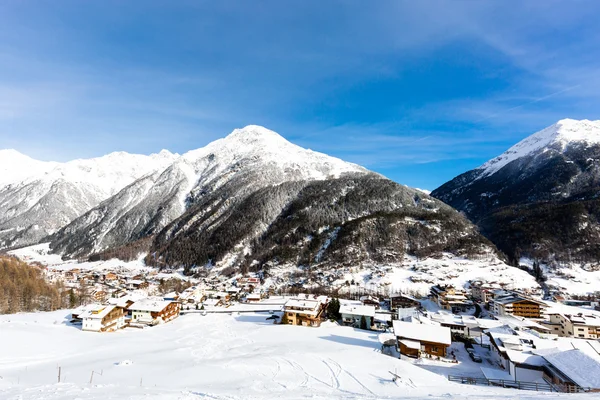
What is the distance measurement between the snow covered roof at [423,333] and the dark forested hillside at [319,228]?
6086cm

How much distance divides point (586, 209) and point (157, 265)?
155362 mm

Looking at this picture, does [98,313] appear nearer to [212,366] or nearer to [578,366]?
[212,366]

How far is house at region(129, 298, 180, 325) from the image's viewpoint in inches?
1743

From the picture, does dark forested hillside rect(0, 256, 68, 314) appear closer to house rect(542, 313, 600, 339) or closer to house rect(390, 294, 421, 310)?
house rect(390, 294, 421, 310)

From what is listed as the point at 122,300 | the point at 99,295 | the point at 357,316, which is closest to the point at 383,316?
the point at 357,316

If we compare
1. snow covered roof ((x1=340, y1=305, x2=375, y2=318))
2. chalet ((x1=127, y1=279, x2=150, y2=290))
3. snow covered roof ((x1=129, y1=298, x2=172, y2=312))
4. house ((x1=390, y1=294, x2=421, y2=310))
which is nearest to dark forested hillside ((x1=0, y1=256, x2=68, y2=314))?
snow covered roof ((x1=129, y1=298, x2=172, y2=312))

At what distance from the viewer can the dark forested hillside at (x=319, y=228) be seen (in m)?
101

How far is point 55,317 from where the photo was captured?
43594 mm

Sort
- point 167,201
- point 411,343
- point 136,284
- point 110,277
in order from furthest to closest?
point 167,201, point 110,277, point 136,284, point 411,343

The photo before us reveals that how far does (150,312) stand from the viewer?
4472 cm

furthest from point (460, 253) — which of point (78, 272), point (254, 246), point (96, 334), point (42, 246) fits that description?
point (42, 246)

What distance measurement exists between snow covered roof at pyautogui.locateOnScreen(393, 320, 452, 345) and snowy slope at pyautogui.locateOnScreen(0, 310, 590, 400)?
3.17 meters

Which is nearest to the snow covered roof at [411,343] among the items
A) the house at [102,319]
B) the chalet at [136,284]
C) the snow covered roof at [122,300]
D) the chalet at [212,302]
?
the house at [102,319]

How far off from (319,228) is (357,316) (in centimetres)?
7429
